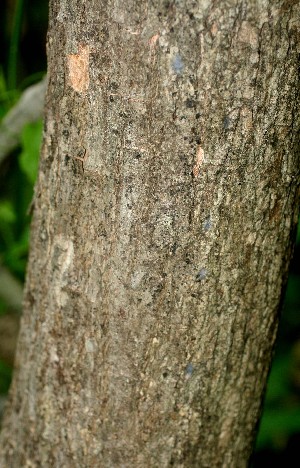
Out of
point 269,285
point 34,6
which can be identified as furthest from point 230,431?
point 34,6

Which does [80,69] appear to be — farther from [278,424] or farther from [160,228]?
[278,424]

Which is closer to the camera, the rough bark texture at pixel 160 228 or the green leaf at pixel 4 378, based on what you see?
the rough bark texture at pixel 160 228

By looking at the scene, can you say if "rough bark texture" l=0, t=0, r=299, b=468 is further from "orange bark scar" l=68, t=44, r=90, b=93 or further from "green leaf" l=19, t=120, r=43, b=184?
"green leaf" l=19, t=120, r=43, b=184

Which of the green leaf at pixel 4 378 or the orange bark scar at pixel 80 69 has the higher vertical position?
the orange bark scar at pixel 80 69

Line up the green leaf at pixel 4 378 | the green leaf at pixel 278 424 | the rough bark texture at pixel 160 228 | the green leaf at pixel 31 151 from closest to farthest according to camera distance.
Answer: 1. the rough bark texture at pixel 160 228
2. the green leaf at pixel 31 151
3. the green leaf at pixel 278 424
4. the green leaf at pixel 4 378

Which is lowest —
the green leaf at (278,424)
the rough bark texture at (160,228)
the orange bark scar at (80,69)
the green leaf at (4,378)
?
the green leaf at (4,378)

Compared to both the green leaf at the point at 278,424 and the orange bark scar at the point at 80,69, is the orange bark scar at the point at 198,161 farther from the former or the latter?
→ the green leaf at the point at 278,424

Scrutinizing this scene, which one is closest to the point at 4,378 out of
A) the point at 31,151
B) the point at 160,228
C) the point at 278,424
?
the point at 278,424

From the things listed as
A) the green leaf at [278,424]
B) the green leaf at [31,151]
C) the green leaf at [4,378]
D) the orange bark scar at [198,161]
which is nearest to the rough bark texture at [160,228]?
the orange bark scar at [198,161]

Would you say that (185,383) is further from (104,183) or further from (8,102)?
(8,102)
